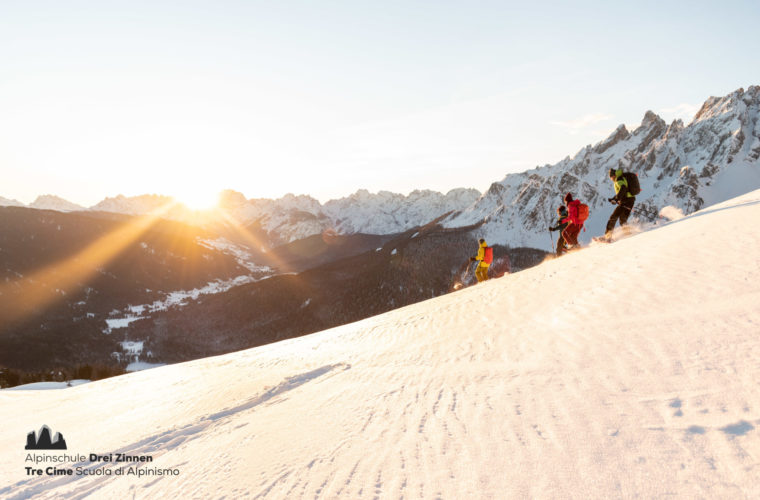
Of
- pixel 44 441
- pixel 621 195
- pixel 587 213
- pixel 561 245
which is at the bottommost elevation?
pixel 44 441

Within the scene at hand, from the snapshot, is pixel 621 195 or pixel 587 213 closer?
pixel 621 195

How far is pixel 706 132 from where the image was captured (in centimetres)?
17425

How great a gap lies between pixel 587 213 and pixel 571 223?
84 cm

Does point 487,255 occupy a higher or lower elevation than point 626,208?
lower

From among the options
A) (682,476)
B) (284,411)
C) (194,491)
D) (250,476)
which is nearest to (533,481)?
(682,476)

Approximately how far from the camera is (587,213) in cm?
1500

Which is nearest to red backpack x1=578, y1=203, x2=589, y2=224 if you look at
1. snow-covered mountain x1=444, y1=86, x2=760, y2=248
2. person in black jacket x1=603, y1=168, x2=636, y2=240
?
person in black jacket x1=603, y1=168, x2=636, y2=240

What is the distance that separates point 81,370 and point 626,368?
170ft

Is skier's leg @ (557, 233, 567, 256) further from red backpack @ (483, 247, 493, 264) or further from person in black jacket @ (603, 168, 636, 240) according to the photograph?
red backpack @ (483, 247, 493, 264)

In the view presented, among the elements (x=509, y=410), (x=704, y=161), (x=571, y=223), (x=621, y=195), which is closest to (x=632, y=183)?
(x=621, y=195)

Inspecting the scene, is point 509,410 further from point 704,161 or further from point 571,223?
point 704,161

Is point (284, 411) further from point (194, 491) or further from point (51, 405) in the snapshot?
point (51, 405)

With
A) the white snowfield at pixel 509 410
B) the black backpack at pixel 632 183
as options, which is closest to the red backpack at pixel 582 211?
the black backpack at pixel 632 183

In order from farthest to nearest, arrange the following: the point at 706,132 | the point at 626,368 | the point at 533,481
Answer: the point at 706,132, the point at 626,368, the point at 533,481
